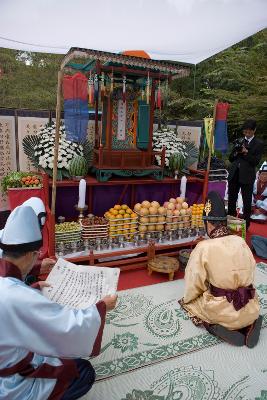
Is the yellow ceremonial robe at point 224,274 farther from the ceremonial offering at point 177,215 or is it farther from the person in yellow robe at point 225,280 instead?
the ceremonial offering at point 177,215

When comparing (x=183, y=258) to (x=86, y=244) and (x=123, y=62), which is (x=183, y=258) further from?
(x=123, y=62)

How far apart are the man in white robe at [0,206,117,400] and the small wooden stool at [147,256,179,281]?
2516 millimetres

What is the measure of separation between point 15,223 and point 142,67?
3.73 metres

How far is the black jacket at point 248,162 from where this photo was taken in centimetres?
550

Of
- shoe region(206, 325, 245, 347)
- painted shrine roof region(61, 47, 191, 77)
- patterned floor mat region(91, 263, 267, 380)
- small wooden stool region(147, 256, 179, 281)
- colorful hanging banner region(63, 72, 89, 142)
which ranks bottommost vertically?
patterned floor mat region(91, 263, 267, 380)

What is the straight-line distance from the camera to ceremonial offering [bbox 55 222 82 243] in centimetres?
424

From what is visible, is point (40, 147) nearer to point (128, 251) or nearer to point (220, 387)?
point (128, 251)

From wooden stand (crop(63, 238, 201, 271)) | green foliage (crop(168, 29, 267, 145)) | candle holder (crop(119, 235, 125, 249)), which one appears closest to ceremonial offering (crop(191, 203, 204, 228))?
wooden stand (crop(63, 238, 201, 271))

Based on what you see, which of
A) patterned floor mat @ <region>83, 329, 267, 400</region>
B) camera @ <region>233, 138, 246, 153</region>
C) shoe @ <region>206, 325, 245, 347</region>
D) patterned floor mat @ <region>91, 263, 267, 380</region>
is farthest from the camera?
camera @ <region>233, 138, 246, 153</region>

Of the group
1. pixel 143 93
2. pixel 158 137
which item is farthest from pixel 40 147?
pixel 158 137

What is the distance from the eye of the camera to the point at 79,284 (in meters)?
2.21

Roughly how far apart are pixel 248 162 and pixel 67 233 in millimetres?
3373

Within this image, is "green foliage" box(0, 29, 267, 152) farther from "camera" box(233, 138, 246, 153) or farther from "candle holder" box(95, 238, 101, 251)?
"candle holder" box(95, 238, 101, 251)

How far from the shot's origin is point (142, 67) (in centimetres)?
468
